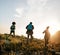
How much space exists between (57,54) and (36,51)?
2039 millimetres

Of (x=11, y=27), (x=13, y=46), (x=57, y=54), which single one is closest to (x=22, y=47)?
(x=13, y=46)

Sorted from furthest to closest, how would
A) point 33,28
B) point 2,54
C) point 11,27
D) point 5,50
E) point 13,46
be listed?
1. point 11,27
2. point 33,28
3. point 13,46
4. point 5,50
5. point 2,54

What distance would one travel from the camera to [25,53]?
61.0 feet

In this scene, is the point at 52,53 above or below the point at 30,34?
below

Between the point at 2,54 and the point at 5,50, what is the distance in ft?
4.41

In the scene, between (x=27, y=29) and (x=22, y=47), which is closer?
(x=22, y=47)

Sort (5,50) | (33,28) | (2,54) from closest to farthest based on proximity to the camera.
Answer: (2,54) → (5,50) → (33,28)

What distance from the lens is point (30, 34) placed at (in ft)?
76.2

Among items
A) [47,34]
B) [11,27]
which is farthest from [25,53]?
[11,27]

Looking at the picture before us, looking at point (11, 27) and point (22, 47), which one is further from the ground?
point (11, 27)

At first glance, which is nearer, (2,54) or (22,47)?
Answer: (2,54)

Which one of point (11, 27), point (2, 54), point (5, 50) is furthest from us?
point (11, 27)

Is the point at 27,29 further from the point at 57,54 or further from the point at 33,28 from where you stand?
the point at 57,54

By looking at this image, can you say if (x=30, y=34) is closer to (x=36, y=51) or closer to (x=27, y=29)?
(x=27, y=29)
